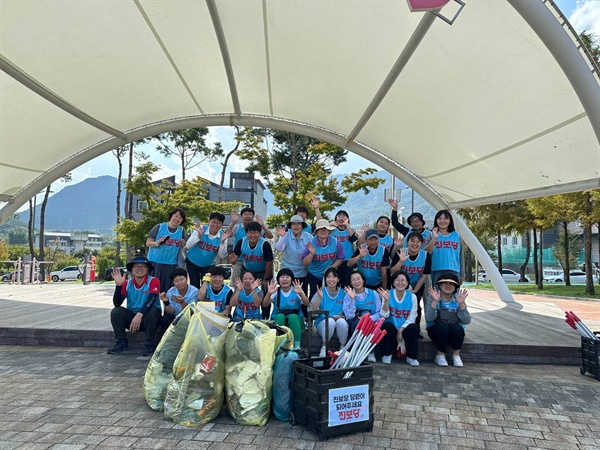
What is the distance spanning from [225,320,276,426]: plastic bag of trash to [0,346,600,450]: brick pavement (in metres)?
0.12

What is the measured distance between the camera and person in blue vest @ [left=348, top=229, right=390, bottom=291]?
5.81 m

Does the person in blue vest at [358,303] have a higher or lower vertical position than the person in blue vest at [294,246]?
lower

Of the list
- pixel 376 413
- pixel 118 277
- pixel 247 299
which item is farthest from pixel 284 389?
pixel 118 277

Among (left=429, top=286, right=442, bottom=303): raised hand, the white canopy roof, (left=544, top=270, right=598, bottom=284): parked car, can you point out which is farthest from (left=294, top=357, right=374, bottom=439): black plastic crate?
(left=544, top=270, right=598, bottom=284): parked car

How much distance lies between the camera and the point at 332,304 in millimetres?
5266

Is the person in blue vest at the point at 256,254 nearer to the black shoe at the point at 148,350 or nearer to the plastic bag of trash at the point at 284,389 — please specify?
the black shoe at the point at 148,350

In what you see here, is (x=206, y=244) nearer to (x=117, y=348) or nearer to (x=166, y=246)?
(x=166, y=246)

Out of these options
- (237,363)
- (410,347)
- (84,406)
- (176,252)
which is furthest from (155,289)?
(410,347)

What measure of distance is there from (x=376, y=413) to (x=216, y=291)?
96.4 inches

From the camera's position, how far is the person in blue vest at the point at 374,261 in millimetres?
5809

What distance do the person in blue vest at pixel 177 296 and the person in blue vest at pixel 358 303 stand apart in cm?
195

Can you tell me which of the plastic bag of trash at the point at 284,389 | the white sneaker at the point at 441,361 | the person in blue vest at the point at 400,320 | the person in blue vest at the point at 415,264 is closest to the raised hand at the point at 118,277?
the plastic bag of trash at the point at 284,389

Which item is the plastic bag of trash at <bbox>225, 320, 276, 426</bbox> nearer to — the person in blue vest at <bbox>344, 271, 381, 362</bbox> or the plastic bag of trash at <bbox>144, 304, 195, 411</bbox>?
the plastic bag of trash at <bbox>144, 304, 195, 411</bbox>

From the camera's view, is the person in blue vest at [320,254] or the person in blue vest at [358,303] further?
the person in blue vest at [320,254]
